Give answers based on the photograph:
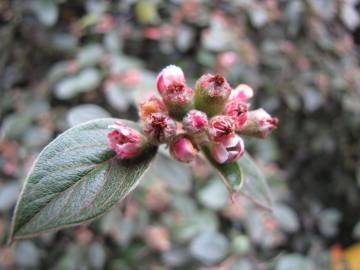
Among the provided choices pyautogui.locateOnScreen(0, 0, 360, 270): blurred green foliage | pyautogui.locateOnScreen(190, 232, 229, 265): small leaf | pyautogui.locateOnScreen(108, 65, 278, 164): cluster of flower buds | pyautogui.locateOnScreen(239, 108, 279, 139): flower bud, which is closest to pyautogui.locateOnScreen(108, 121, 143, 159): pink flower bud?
pyautogui.locateOnScreen(108, 65, 278, 164): cluster of flower buds

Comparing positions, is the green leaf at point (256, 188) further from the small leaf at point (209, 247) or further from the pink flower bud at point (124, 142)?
the small leaf at point (209, 247)

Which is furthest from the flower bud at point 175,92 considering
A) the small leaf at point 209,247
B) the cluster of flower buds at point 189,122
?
the small leaf at point 209,247

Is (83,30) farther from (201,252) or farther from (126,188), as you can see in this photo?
(126,188)

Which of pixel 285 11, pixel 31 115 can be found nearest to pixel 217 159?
pixel 31 115

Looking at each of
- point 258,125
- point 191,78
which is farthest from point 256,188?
point 191,78

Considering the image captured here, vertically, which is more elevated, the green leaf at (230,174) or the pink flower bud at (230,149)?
the pink flower bud at (230,149)

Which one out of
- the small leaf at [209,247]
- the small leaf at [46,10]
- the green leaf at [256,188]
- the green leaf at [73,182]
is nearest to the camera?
the green leaf at [73,182]

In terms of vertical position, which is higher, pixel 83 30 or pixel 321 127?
pixel 83 30
